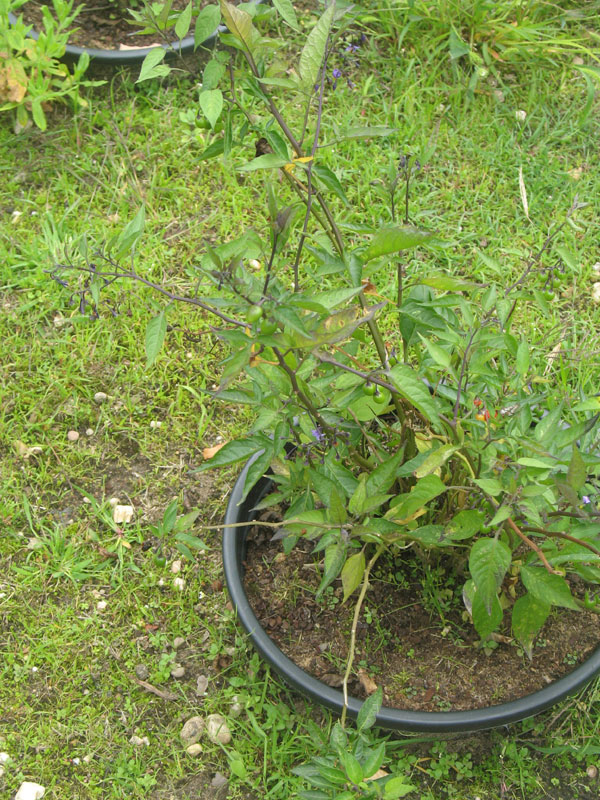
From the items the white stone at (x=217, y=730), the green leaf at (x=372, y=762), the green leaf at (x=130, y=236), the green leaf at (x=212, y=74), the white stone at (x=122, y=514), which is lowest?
the white stone at (x=217, y=730)

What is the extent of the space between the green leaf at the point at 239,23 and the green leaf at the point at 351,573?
920 mm

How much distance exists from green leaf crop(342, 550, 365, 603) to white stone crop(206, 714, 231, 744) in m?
0.66

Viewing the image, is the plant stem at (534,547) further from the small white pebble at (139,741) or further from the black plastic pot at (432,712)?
the small white pebble at (139,741)

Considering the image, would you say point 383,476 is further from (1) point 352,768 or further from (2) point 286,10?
(2) point 286,10

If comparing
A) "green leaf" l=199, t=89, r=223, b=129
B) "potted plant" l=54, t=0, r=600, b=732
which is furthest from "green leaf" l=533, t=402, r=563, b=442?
"green leaf" l=199, t=89, r=223, b=129

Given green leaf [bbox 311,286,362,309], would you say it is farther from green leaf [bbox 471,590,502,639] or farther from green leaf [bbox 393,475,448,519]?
green leaf [bbox 471,590,502,639]

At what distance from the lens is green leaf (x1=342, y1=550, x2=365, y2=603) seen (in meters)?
1.54

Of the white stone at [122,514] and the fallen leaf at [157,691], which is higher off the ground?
the white stone at [122,514]

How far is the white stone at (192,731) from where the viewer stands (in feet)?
6.52

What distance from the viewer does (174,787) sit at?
194 centimetres

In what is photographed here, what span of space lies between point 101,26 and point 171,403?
69.3 inches

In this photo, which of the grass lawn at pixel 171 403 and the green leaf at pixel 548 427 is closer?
the green leaf at pixel 548 427

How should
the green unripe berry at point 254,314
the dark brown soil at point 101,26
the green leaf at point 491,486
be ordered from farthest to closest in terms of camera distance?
1. the dark brown soil at point 101,26
2. the green leaf at point 491,486
3. the green unripe berry at point 254,314

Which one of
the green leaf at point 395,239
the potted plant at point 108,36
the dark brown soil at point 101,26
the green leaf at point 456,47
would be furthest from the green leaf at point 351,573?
the dark brown soil at point 101,26
